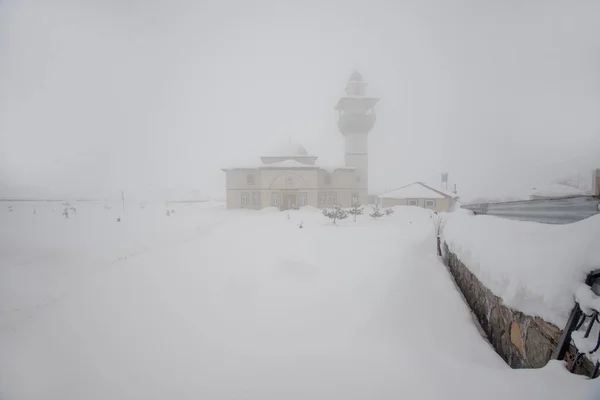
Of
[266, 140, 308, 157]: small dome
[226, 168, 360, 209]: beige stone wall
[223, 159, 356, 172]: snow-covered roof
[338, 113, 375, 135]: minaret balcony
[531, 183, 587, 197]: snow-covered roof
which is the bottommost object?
[531, 183, 587, 197]: snow-covered roof

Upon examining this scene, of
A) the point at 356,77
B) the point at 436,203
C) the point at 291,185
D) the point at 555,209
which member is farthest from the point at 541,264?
the point at 356,77

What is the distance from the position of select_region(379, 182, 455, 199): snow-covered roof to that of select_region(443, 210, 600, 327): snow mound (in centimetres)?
1894

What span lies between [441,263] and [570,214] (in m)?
3.81

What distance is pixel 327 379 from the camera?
9.82 feet

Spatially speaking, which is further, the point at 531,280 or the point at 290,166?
the point at 290,166

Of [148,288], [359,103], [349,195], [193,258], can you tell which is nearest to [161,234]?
[193,258]

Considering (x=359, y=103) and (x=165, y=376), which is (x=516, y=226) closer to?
(x=165, y=376)

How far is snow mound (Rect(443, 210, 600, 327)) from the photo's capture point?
184cm

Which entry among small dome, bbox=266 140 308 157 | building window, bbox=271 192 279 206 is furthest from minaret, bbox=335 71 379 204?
building window, bbox=271 192 279 206

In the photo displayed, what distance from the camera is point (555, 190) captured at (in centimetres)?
490

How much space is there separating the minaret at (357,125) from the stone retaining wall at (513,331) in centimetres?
1937

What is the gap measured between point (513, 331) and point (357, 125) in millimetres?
23568

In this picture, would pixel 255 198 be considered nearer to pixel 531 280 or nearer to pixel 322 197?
pixel 322 197

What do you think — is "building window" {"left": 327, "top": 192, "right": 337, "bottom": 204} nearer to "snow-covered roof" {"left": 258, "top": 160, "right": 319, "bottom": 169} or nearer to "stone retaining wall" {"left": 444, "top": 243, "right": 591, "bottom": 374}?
"snow-covered roof" {"left": 258, "top": 160, "right": 319, "bottom": 169}
